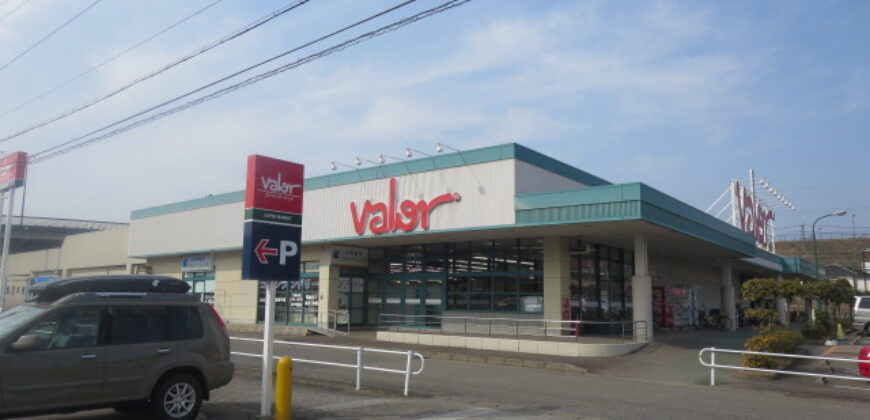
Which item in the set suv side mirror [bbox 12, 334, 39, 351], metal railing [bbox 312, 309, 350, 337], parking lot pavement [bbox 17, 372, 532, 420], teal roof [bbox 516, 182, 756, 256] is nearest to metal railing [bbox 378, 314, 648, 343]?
metal railing [bbox 312, 309, 350, 337]

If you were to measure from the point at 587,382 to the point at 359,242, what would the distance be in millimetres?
14349

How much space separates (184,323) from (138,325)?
0.61m

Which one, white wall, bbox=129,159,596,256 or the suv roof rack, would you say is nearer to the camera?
the suv roof rack

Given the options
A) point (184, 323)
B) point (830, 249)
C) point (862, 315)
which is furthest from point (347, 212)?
point (830, 249)

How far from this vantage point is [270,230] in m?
10.0

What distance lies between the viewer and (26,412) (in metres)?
7.69

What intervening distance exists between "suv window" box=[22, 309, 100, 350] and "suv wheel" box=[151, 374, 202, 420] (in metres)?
1.06

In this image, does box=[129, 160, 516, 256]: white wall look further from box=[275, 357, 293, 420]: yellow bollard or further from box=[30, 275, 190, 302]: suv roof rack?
box=[30, 275, 190, 302]: suv roof rack

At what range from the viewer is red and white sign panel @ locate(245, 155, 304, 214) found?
32.7ft

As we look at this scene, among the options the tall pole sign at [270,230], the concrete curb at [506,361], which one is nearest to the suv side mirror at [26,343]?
the tall pole sign at [270,230]

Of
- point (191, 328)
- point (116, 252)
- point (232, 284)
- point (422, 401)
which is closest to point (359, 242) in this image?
point (232, 284)

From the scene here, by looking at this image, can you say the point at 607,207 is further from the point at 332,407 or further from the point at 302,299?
the point at 302,299

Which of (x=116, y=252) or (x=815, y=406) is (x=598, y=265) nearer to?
(x=815, y=406)

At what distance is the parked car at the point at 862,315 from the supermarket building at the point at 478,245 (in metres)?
5.15
